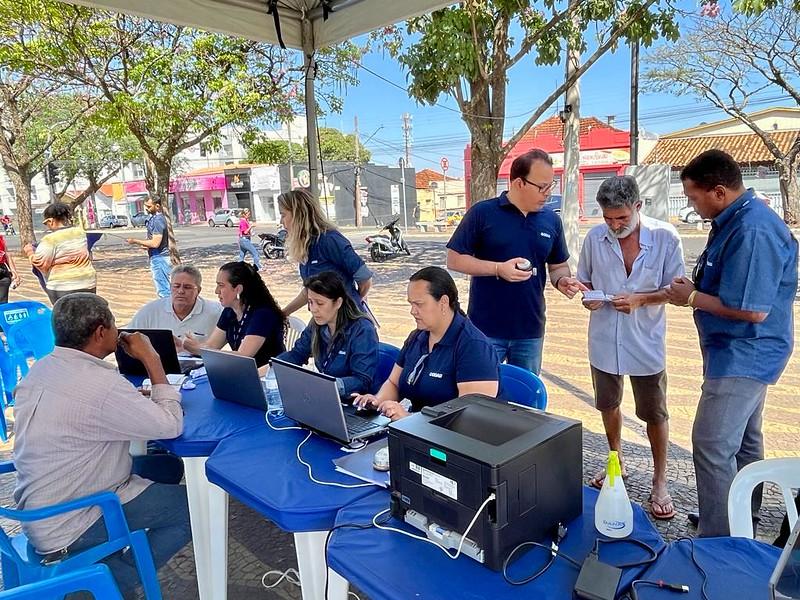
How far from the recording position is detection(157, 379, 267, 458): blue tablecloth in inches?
81.0

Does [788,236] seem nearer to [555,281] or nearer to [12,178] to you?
[555,281]

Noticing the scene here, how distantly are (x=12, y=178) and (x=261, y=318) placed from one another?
1455 centimetres

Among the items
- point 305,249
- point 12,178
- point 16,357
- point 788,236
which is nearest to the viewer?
point 788,236

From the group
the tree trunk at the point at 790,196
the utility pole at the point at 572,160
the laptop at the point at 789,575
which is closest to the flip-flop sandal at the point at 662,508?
the laptop at the point at 789,575

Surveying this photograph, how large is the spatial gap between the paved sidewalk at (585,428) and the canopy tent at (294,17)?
7.81ft

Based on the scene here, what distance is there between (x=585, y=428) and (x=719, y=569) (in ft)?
8.63

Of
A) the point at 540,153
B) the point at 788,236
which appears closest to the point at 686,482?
the point at 788,236

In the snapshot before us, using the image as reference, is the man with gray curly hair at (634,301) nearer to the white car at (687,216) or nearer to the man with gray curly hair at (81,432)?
the man with gray curly hair at (81,432)

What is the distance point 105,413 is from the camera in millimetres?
1933

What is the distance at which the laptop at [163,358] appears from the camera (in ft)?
8.89

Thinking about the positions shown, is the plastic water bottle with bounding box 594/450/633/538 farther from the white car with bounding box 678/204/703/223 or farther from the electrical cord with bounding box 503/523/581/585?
the white car with bounding box 678/204/703/223

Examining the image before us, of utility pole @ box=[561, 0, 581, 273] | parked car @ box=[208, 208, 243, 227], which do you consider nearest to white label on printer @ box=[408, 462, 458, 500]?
utility pole @ box=[561, 0, 581, 273]

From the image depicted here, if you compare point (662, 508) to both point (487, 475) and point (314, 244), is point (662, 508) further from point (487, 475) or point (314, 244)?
point (314, 244)

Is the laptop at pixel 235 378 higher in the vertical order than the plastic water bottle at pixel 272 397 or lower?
higher
